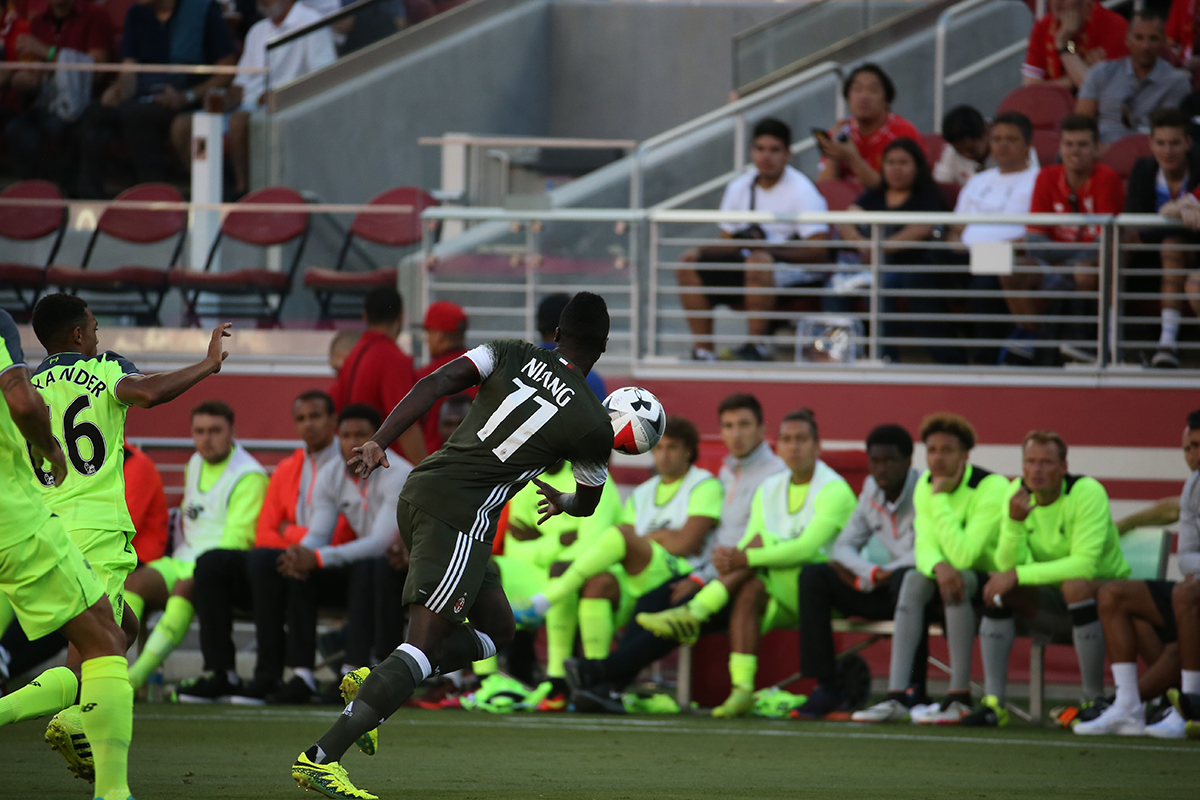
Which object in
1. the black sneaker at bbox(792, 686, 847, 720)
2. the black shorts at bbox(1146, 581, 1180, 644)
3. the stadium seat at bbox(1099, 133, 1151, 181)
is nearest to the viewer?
the black shorts at bbox(1146, 581, 1180, 644)

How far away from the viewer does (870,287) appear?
1162cm

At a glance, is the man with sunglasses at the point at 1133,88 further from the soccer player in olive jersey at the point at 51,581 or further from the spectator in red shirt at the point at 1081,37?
the soccer player in olive jersey at the point at 51,581

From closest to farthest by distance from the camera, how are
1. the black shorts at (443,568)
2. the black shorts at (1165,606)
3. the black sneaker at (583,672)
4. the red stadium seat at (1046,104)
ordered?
the black shorts at (443,568), the black shorts at (1165,606), the black sneaker at (583,672), the red stadium seat at (1046,104)

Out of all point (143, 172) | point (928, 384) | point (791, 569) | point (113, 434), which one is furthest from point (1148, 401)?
point (143, 172)

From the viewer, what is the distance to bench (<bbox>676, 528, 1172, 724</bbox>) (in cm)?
951

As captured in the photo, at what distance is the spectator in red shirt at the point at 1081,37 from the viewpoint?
13.5 m

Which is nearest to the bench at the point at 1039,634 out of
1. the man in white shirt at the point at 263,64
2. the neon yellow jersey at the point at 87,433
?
the neon yellow jersey at the point at 87,433

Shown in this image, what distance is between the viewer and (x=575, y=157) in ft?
45.1

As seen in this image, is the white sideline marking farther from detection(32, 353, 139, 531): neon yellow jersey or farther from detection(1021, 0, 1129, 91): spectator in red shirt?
detection(1021, 0, 1129, 91): spectator in red shirt

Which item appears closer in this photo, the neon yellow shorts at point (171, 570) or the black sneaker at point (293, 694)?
the black sneaker at point (293, 694)

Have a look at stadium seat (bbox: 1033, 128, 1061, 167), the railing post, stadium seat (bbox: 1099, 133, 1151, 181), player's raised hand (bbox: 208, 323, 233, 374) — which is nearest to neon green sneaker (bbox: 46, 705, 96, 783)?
player's raised hand (bbox: 208, 323, 233, 374)

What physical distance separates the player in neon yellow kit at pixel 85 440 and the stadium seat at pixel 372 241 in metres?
6.16

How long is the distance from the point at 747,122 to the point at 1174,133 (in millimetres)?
5061

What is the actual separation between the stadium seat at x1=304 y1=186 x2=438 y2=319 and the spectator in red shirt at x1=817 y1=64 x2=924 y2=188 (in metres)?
3.43
